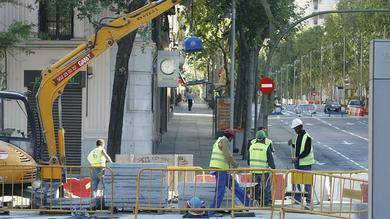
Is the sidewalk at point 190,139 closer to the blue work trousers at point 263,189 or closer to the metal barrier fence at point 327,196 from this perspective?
the metal barrier fence at point 327,196

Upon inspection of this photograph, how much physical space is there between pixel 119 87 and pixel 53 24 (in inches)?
211

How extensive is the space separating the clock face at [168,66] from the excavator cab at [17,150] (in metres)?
12.2

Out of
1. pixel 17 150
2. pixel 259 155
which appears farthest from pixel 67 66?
pixel 259 155

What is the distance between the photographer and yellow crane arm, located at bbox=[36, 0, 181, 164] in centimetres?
1492

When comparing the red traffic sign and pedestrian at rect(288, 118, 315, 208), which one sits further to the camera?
the red traffic sign

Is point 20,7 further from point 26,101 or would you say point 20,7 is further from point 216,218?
point 216,218

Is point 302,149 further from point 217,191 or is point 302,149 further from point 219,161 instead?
point 217,191

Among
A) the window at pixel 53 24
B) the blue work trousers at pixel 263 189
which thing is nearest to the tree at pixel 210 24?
the window at pixel 53 24

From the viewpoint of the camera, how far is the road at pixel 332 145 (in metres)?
31.1

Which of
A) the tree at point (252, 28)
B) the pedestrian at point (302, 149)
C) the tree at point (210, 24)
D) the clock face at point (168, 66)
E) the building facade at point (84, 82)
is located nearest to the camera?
the pedestrian at point (302, 149)

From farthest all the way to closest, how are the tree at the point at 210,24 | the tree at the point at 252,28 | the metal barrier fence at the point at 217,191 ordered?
the tree at the point at 210,24
the tree at the point at 252,28
the metal barrier fence at the point at 217,191

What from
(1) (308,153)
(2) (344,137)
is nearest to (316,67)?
(2) (344,137)

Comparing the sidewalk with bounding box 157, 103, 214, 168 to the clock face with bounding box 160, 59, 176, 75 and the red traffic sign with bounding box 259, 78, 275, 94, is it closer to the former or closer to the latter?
the red traffic sign with bounding box 259, 78, 275, 94

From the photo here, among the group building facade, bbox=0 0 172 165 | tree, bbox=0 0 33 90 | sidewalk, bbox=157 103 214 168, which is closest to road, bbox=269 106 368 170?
sidewalk, bbox=157 103 214 168
